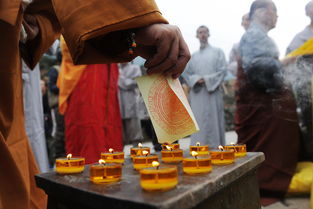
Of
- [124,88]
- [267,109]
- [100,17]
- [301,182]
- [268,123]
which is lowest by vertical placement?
[301,182]

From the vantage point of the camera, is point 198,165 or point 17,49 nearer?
point 198,165

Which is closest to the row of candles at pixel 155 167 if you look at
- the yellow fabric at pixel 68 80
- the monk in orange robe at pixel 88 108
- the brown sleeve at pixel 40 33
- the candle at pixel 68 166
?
the candle at pixel 68 166

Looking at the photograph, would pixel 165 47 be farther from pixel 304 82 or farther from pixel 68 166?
pixel 304 82

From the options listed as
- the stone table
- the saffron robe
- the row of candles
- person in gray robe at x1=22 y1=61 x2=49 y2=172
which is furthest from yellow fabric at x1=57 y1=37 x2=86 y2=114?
the stone table

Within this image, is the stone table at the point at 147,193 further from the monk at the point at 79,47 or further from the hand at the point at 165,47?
the hand at the point at 165,47

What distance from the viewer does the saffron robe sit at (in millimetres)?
2771

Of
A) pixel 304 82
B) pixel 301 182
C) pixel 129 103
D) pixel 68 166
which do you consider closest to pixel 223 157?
pixel 68 166

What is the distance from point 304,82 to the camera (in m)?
2.88

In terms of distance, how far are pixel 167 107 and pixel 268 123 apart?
2.14 m

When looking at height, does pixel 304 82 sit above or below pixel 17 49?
below

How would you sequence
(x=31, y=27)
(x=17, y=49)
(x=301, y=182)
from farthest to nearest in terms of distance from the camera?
(x=301, y=182) → (x=31, y=27) → (x=17, y=49)

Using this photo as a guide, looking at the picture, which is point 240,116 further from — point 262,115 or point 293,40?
point 293,40

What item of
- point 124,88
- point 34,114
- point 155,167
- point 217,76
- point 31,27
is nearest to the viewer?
point 155,167

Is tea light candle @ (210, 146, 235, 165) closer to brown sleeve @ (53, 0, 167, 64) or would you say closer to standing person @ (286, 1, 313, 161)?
brown sleeve @ (53, 0, 167, 64)
